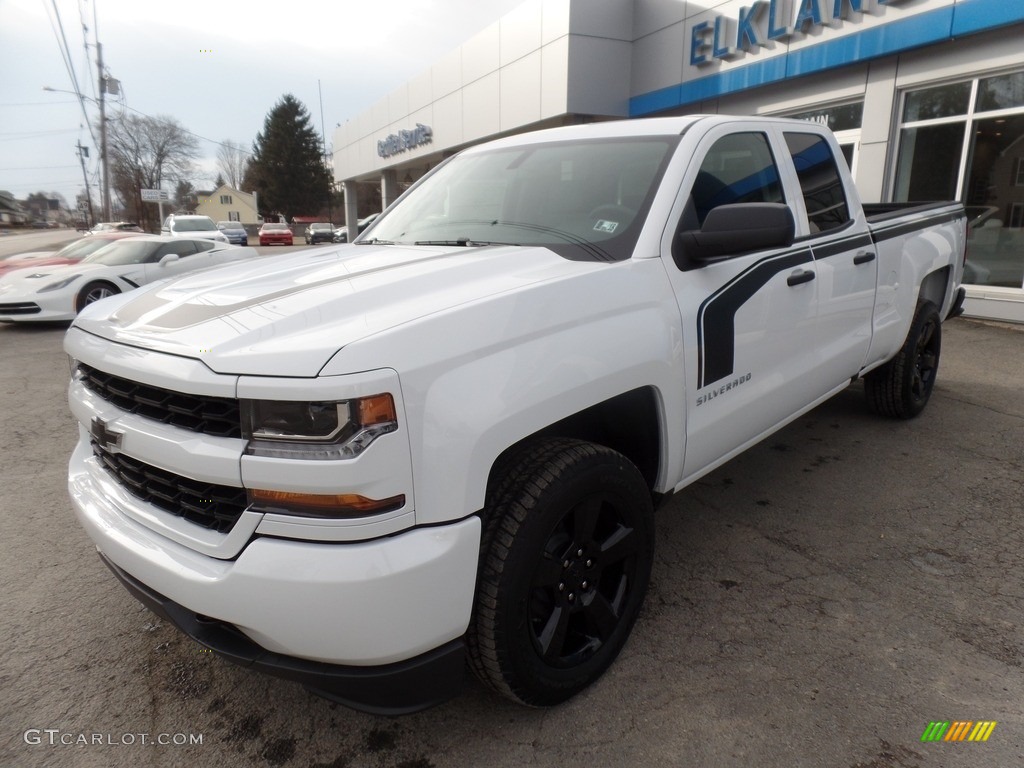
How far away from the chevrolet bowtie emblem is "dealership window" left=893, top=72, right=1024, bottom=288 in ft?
33.7

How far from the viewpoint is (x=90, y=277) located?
9945mm

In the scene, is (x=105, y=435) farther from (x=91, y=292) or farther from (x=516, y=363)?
(x=91, y=292)

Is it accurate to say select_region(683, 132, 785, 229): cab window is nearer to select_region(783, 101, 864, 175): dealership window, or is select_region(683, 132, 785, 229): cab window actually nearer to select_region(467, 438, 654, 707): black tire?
select_region(467, 438, 654, 707): black tire

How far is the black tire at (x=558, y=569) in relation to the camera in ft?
6.00

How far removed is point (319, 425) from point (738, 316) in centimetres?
173

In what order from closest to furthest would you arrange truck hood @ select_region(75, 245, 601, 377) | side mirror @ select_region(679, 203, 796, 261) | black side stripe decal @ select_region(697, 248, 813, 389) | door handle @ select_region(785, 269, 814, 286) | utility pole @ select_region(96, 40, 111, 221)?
truck hood @ select_region(75, 245, 601, 377) → side mirror @ select_region(679, 203, 796, 261) → black side stripe decal @ select_region(697, 248, 813, 389) → door handle @ select_region(785, 269, 814, 286) → utility pole @ select_region(96, 40, 111, 221)

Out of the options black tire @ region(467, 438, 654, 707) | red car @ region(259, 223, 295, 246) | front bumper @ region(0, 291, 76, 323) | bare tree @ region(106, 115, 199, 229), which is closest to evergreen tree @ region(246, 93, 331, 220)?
bare tree @ region(106, 115, 199, 229)

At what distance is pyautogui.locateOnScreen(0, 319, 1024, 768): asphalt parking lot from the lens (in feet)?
→ 6.59

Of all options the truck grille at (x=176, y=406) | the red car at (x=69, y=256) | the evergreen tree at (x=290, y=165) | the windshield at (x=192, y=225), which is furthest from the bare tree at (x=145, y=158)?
the truck grille at (x=176, y=406)

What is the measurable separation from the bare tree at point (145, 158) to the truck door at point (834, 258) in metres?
48.9

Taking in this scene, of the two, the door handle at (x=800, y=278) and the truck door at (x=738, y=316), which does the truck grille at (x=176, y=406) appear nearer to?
the truck door at (x=738, y=316)

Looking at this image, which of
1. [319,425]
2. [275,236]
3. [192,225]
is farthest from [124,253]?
[275,236]

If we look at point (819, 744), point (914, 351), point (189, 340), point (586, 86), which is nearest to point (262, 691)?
point (189, 340)

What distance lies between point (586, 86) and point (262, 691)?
47.3 feet
